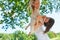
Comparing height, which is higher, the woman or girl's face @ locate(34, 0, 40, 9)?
girl's face @ locate(34, 0, 40, 9)

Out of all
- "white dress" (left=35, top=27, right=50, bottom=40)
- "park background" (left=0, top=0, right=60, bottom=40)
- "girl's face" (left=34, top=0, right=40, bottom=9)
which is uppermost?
"girl's face" (left=34, top=0, right=40, bottom=9)

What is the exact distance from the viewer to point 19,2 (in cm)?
222

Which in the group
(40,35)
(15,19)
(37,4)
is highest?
(37,4)

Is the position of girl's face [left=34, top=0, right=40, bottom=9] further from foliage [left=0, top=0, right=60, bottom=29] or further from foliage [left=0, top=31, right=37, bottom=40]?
foliage [left=0, top=31, right=37, bottom=40]

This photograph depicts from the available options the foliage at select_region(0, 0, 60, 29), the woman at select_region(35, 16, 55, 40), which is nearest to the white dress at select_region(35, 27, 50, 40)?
the woman at select_region(35, 16, 55, 40)

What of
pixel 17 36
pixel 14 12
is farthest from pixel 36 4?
pixel 17 36

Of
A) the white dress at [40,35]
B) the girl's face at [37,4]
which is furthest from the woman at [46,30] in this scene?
the girl's face at [37,4]

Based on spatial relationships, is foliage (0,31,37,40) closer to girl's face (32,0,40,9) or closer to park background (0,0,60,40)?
park background (0,0,60,40)

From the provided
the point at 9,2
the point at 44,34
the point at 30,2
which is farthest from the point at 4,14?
the point at 44,34

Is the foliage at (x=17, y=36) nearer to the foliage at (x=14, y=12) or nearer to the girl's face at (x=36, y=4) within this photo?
the foliage at (x=14, y=12)

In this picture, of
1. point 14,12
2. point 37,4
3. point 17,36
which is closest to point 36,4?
point 37,4

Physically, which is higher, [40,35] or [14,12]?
[14,12]

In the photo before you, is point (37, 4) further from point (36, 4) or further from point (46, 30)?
point (46, 30)

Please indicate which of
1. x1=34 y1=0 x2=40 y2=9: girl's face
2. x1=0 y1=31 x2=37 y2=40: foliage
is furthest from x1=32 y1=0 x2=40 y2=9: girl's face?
x1=0 y1=31 x2=37 y2=40: foliage
